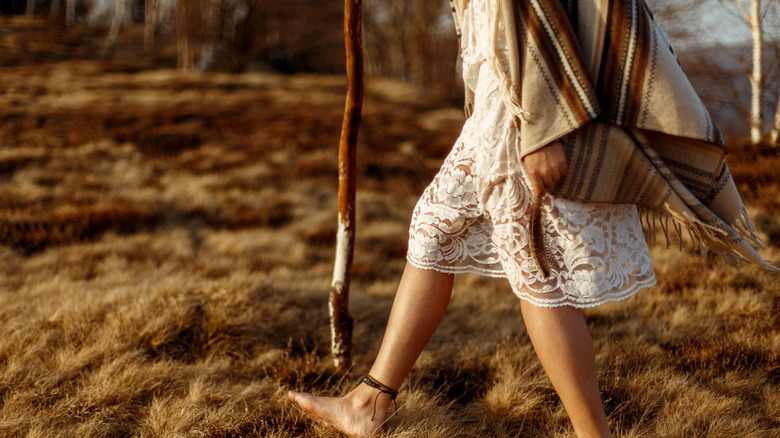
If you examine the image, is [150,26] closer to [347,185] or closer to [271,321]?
[271,321]

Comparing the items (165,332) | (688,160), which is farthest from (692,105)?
(165,332)

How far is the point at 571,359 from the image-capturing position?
4.19 feet

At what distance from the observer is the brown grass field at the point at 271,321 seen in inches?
69.1

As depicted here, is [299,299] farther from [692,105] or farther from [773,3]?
[773,3]

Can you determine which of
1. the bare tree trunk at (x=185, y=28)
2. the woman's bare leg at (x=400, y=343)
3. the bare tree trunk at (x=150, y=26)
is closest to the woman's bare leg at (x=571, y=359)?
the woman's bare leg at (x=400, y=343)

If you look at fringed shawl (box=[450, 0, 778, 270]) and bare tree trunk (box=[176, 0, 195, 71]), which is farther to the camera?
bare tree trunk (box=[176, 0, 195, 71])

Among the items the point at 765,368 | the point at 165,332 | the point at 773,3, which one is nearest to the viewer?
the point at 765,368

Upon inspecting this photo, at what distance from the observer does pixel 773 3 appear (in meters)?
5.02

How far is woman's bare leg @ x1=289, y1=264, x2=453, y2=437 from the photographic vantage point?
1484 mm

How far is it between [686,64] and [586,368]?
403 cm

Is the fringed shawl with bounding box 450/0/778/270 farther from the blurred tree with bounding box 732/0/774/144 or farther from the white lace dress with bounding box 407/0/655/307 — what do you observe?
the blurred tree with bounding box 732/0/774/144

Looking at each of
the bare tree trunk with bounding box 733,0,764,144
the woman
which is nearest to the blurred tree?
the bare tree trunk with bounding box 733,0,764,144

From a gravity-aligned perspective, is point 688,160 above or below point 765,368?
above

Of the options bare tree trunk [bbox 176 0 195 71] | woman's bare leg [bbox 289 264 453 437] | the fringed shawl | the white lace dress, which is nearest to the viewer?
the fringed shawl
